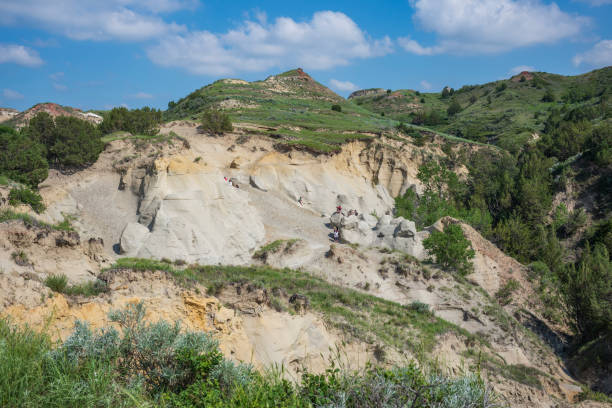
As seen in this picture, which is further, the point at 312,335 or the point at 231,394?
the point at 312,335

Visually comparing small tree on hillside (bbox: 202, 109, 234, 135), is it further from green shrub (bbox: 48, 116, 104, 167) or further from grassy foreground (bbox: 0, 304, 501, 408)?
grassy foreground (bbox: 0, 304, 501, 408)

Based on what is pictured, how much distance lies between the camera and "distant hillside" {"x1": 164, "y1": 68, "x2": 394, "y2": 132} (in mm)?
52375

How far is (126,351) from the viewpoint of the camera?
619 cm

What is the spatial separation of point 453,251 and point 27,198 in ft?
89.1

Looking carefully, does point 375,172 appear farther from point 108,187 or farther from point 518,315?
point 108,187

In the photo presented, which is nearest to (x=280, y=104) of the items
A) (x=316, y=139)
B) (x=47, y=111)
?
(x=316, y=139)

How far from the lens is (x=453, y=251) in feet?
83.8

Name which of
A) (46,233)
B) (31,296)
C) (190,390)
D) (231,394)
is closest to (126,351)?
(190,390)

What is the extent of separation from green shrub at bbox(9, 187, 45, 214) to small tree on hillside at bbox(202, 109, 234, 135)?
2084 cm

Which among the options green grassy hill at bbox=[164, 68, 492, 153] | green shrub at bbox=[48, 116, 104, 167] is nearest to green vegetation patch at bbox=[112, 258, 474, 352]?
green shrub at bbox=[48, 116, 104, 167]

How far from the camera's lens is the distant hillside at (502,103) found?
77.7 metres

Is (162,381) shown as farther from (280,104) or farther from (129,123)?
(280,104)

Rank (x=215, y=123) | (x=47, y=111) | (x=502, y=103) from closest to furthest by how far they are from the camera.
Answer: (x=215, y=123) < (x=47, y=111) < (x=502, y=103)

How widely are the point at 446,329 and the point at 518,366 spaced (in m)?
4.36
